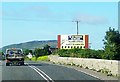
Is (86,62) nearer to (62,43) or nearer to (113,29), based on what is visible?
(113,29)

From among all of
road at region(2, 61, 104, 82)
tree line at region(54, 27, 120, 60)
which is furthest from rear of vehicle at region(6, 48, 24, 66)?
road at region(2, 61, 104, 82)

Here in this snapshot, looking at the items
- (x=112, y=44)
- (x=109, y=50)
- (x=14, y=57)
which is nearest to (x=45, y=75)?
(x=14, y=57)

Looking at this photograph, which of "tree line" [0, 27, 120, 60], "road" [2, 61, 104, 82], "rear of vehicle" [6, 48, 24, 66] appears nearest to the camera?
"road" [2, 61, 104, 82]

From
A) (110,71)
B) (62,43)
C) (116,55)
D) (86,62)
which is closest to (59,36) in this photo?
(62,43)

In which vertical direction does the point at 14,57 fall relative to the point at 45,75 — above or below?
above

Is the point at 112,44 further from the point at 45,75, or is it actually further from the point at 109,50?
the point at 45,75

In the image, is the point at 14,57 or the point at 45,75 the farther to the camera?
the point at 14,57

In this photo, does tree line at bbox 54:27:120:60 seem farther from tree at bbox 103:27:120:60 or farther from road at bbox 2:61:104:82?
road at bbox 2:61:104:82

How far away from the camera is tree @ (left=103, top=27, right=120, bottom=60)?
46.8 meters

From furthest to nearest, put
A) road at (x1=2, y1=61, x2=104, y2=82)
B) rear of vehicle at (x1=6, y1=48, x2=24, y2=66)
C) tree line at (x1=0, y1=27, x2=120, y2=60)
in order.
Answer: tree line at (x1=0, y1=27, x2=120, y2=60), rear of vehicle at (x1=6, y1=48, x2=24, y2=66), road at (x1=2, y1=61, x2=104, y2=82)

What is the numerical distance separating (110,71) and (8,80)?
7732 mm

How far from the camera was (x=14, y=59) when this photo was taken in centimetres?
4231

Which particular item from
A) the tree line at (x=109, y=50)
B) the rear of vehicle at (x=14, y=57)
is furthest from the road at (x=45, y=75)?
the tree line at (x=109, y=50)

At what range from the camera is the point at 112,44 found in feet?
171
